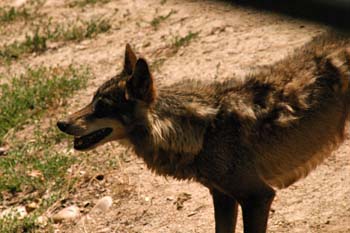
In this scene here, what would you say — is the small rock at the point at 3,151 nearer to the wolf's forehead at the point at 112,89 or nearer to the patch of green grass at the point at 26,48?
the patch of green grass at the point at 26,48

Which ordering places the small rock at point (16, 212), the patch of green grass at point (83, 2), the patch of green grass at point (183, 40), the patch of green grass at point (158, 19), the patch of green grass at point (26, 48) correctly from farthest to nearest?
the patch of green grass at point (83, 2) < the patch of green grass at point (26, 48) < the patch of green grass at point (158, 19) < the patch of green grass at point (183, 40) < the small rock at point (16, 212)

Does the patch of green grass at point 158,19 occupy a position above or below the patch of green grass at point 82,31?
above

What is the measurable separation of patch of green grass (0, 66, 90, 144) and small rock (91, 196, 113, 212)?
67.1 inches

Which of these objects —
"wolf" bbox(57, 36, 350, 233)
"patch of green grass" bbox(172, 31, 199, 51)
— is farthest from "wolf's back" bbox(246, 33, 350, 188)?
"patch of green grass" bbox(172, 31, 199, 51)

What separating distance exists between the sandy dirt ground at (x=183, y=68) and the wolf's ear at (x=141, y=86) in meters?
0.77

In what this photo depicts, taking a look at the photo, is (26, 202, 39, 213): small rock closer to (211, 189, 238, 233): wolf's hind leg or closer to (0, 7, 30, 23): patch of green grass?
(211, 189, 238, 233): wolf's hind leg

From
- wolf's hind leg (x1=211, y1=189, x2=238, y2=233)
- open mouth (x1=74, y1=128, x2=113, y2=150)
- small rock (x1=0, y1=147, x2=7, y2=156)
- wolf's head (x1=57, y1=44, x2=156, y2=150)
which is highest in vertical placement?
wolf's head (x1=57, y1=44, x2=156, y2=150)

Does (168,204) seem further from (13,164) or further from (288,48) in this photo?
(288,48)

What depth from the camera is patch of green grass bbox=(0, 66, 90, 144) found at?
26.3 ft

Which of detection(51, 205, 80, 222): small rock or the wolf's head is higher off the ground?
the wolf's head

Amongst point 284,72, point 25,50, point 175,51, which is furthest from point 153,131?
point 25,50

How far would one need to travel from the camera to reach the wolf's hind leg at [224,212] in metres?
5.55

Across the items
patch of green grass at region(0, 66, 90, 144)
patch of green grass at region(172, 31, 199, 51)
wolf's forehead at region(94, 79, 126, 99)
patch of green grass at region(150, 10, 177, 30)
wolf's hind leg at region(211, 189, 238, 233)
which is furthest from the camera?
patch of green grass at region(150, 10, 177, 30)

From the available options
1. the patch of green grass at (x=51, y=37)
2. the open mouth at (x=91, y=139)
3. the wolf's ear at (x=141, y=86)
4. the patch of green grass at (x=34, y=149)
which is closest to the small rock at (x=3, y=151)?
the patch of green grass at (x=34, y=149)
